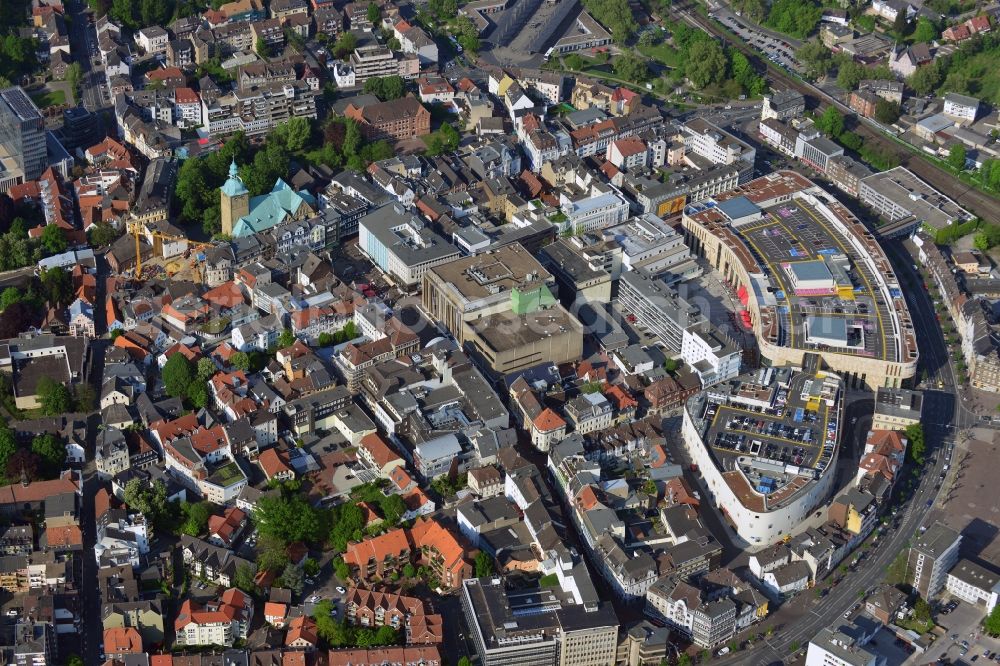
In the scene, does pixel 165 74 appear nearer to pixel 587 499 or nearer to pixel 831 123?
pixel 831 123

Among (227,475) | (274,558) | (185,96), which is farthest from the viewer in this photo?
(185,96)

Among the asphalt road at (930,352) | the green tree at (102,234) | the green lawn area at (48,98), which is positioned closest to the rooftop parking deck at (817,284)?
the asphalt road at (930,352)

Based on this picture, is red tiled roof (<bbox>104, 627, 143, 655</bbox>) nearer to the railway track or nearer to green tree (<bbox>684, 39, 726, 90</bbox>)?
the railway track

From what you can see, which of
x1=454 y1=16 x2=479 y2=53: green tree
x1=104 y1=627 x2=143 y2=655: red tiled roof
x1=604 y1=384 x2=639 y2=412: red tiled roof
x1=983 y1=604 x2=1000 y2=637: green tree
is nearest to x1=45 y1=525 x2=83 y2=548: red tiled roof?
x1=104 y1=627 x2=143 y2=655: red tiled roof

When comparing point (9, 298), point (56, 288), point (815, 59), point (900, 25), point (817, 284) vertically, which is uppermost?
point (900, 25)

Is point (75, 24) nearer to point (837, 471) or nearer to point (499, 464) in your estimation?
point (499, 464)

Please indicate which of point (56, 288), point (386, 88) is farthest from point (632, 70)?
point (56, 288)
